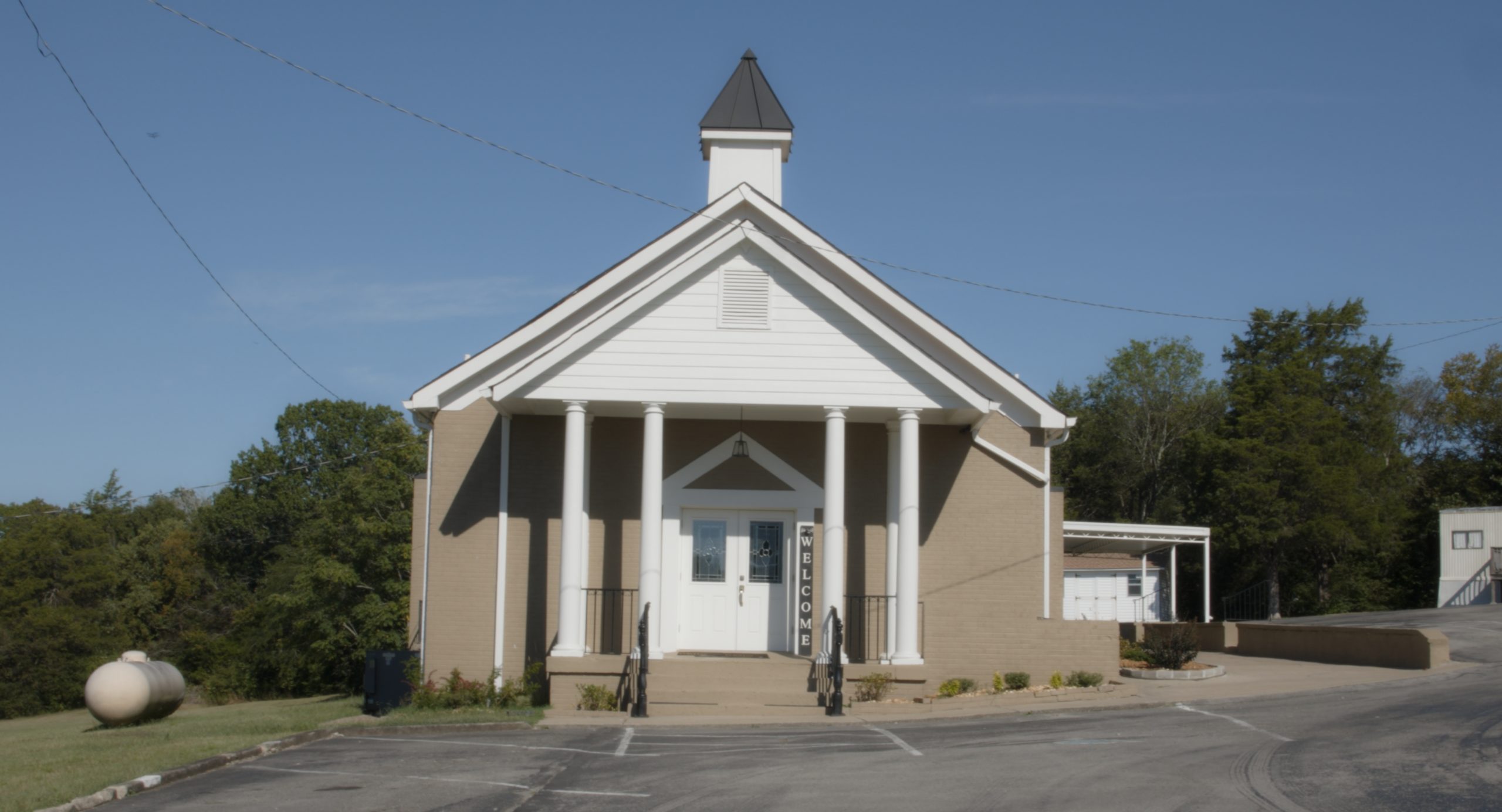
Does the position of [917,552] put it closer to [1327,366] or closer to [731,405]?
[731,405]

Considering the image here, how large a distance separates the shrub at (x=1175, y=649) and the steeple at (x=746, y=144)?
981 centimetres

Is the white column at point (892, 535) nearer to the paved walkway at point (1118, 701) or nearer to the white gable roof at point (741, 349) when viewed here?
the white gable roof at point (741, 349)

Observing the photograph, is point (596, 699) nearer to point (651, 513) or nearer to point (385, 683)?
point (651, 513)

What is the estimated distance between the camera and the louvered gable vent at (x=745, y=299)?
17438 millimetres

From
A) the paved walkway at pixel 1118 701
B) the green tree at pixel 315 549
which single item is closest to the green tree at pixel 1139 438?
the green tree at pixel 315 549

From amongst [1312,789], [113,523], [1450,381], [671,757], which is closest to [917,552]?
[671,757]

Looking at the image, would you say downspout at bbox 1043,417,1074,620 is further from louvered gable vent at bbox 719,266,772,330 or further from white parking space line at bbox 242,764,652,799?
white parking space line at bbox 242,764,652,799

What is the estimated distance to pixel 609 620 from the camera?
18453 millimetres

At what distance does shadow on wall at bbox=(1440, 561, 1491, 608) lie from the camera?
42688 millimetres

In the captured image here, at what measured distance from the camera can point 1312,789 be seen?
32.3 ft

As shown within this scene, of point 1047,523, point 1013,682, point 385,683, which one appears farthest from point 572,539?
point 1047,523

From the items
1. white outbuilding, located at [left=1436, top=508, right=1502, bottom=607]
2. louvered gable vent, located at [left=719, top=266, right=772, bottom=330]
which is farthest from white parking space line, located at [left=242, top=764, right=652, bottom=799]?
white outbuilding, located at [left=1436, top=508, right=1502, bottom=607]

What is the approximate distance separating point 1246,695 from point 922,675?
444 centimetres

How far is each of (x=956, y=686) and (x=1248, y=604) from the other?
39892 millimetres
